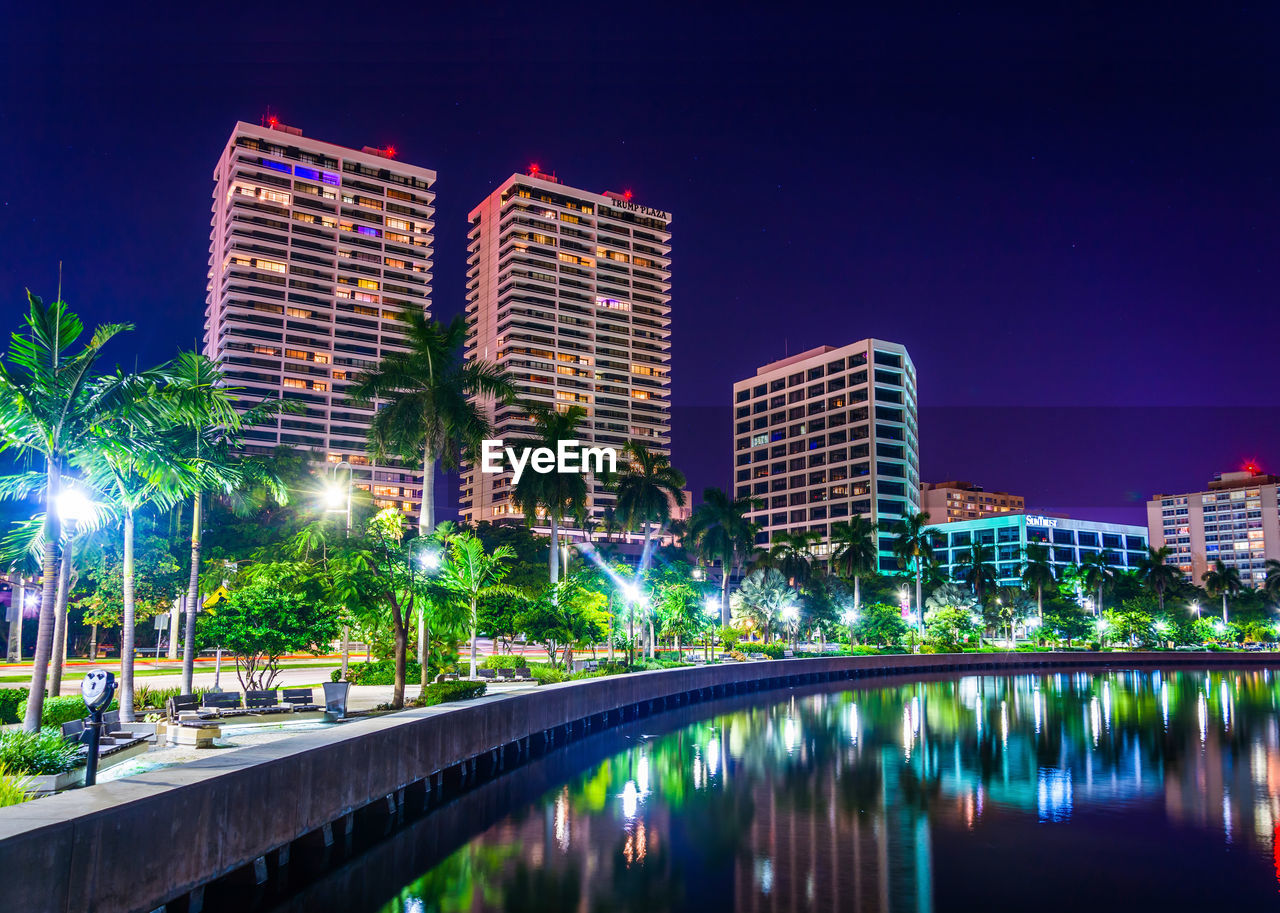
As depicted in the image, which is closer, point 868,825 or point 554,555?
point 868,825

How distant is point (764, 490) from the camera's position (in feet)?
645

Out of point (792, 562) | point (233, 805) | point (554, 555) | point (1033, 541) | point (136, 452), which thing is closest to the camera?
point (233, 805)

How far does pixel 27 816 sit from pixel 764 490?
18884cm

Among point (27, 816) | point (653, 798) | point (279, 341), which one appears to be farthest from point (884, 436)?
point (27, 816)

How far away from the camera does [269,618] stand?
3200 centimetres

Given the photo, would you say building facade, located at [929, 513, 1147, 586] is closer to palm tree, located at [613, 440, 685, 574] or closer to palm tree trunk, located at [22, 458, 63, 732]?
palm tree, located at [613, 440, 685, 574]

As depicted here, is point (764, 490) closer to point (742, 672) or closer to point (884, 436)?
point (884, 436)

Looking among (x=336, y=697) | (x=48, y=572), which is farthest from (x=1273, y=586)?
(x=48, y=572)

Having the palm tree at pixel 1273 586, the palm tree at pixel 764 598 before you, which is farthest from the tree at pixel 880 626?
the palm tree at pixel 1273 586

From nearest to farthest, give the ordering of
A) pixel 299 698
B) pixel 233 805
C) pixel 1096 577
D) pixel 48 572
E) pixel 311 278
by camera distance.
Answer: pixel 233 805 → pixel 48 572 → pixel 299 698 → pixel 1096 577 → pixel 311 278

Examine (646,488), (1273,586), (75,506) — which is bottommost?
(1273,586)

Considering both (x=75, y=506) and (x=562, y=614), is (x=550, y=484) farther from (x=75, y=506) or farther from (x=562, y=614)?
(x=75, y=506)

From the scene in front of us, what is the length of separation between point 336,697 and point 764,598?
64180mm

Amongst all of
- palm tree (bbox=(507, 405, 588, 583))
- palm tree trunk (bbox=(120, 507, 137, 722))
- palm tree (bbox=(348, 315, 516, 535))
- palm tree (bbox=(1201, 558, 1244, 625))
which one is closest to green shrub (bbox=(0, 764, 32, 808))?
palm tree trunk (bbox=(120, 507, 137, 722))
